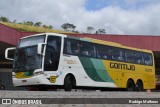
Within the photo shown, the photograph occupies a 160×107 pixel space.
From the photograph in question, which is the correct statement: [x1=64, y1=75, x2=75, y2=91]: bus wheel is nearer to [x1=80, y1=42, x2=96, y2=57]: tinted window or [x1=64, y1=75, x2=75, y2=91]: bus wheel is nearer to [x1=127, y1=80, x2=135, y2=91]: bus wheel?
[x1=80, y1=42, x2=96, y2=57]: tinted window

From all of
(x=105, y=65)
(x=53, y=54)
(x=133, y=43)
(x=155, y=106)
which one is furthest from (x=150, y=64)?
(x=155, y=106)

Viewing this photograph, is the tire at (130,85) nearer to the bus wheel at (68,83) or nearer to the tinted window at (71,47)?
the tinted window at (71,47)

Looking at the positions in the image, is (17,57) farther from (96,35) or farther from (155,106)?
(96,35)

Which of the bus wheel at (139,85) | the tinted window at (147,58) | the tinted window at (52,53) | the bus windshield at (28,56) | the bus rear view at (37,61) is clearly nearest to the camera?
the bus rear view at (37,61)

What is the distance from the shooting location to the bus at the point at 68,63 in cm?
1900

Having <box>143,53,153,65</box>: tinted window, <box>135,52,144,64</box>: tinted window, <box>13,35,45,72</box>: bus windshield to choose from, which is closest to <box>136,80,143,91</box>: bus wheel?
<box>135,52,144,64</box>: tinted window

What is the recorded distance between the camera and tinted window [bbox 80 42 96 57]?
2103cm

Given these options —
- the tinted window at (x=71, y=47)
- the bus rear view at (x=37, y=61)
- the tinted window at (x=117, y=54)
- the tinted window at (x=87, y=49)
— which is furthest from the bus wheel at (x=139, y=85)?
the bus rear view at (x=37, y=61)

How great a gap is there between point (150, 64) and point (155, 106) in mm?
17852

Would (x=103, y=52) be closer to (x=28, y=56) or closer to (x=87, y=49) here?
(x=87, y=49)

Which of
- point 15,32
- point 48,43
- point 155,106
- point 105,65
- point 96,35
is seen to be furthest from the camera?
point 96,35

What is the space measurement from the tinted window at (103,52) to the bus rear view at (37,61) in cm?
347

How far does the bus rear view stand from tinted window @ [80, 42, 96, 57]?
195 cm

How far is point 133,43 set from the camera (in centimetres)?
3506
